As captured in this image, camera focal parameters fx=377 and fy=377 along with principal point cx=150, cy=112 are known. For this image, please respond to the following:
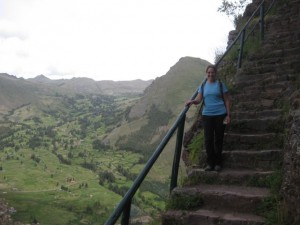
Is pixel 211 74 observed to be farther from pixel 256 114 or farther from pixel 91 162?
pixel 91 162

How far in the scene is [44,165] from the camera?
13400 cm

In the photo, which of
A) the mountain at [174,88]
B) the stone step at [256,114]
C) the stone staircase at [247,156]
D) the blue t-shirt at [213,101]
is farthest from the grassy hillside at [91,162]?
the blue t-shirt at [213,101]

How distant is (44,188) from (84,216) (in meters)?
29.6

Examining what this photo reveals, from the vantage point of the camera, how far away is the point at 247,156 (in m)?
6.35

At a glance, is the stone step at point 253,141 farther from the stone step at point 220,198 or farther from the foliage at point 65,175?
the foliage at point 65,175

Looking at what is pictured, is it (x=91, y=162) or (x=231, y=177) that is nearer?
(x=231, y=177)

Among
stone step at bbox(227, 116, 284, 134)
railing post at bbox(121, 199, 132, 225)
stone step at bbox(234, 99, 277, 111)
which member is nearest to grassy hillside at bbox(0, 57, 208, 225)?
stone step at bbox(234, 99, 277, 111)

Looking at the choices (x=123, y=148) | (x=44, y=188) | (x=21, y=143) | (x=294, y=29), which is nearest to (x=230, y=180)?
(x=294, y=29)

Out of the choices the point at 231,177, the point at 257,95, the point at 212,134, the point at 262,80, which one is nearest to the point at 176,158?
the point at 212,134

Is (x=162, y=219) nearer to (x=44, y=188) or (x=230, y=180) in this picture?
(x=230, y=180)

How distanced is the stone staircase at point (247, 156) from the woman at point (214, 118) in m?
0.24

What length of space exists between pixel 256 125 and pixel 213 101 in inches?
53.2

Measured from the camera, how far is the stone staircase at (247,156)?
5.30m

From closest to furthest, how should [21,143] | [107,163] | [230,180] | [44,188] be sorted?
[230,180], [44,188], [107,163], [21,143]
